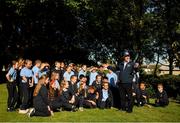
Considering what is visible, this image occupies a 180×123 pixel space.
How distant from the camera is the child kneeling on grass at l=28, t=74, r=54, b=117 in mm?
13883

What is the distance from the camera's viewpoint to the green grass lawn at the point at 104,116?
13484mm

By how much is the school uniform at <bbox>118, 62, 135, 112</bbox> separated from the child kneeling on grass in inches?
124

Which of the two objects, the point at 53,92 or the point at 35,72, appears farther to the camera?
the point at 35,72

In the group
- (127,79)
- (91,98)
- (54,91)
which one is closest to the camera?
(127,79)

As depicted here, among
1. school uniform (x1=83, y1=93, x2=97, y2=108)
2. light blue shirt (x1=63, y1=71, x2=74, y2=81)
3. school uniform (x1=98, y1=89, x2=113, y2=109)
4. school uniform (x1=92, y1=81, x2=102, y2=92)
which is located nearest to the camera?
school uniform (x1=83, y1=93, x2=97, y2=108)

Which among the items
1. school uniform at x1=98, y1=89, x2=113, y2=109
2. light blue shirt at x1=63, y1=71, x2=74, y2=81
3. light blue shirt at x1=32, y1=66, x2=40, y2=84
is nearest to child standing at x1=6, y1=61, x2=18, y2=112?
light blue shirt at x1=32, y1=66, x2=40, y2=84

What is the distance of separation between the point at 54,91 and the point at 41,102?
1.62 m

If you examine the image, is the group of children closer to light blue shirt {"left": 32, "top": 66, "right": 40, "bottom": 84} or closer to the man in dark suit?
light blue shirt {"left": 32, "top": 66, "right": 40, "bottom": 84}

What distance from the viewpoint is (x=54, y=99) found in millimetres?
15102

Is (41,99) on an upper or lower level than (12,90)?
lower

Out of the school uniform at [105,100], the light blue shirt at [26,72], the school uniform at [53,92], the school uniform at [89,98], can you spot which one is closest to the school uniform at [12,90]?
the light blue shirt at [26,72]

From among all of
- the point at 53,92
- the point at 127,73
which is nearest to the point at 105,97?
the point at 127,73

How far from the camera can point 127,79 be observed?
50.5ft

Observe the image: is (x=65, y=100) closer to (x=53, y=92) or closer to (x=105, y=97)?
(x=53, y=92)
